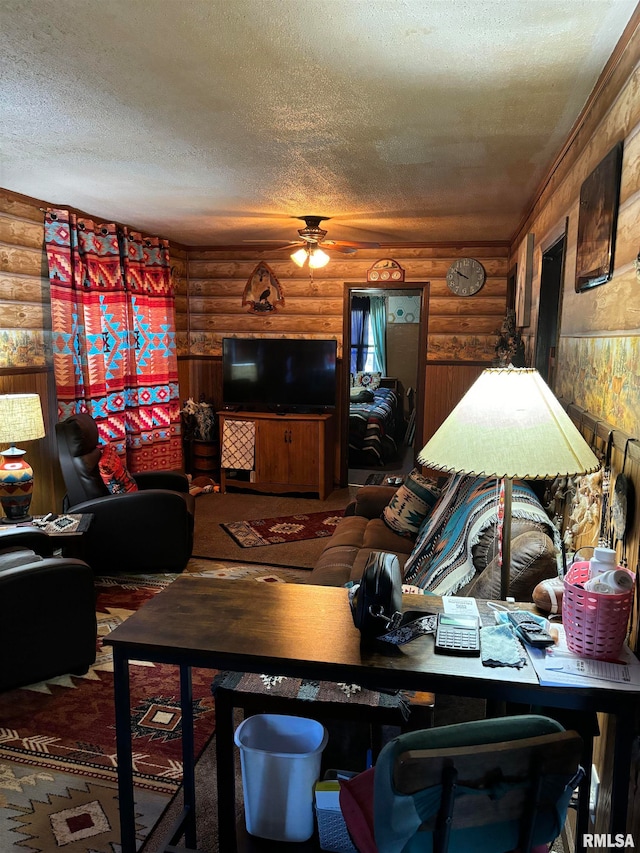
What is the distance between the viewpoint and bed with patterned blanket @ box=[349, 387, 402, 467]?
7309mm

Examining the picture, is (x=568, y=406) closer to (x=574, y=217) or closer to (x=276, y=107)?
(x=574, y=217)

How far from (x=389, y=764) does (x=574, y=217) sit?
93.2 inches

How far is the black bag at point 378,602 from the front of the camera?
148 cm

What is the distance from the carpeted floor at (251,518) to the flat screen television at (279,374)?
927 millimetres

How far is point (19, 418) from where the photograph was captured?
3.57 m

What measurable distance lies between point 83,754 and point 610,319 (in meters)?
2.42

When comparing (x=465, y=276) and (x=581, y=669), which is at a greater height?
(x=465, y=276)

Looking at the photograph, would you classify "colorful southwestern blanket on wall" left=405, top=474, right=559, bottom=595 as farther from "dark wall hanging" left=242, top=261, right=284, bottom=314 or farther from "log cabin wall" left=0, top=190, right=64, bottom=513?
"dark wall hanging" left=242, top=261, right=284, bottom=314

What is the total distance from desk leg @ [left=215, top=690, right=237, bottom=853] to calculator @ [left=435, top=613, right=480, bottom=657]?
2.02 ft

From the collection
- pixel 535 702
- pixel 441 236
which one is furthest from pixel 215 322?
pixel 535 702

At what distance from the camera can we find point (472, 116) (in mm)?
2559

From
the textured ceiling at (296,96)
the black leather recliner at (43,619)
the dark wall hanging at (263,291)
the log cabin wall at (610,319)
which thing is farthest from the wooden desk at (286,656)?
the dark wall hanging at (263,291)

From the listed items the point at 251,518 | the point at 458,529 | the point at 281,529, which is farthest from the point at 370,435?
the point at 458,529
